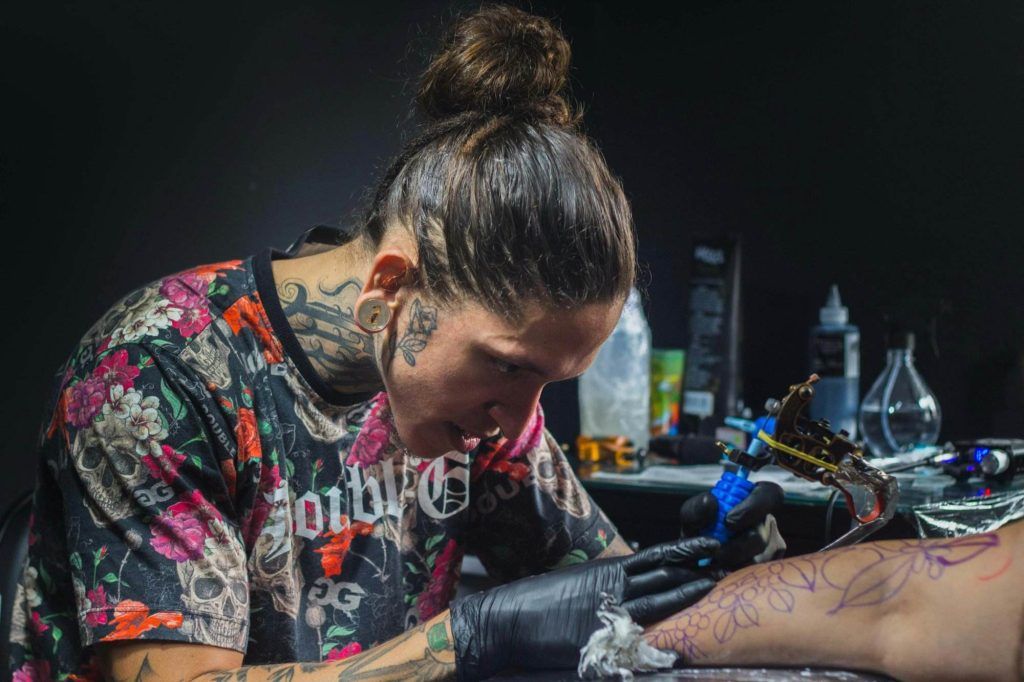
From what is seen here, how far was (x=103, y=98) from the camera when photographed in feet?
4.76

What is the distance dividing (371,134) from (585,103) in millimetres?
605

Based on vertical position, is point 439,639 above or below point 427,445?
below

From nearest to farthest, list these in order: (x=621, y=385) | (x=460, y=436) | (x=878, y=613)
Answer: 1. (x=878, y=613)
2. (x=460, y=436)
3. (x=621, y=385)

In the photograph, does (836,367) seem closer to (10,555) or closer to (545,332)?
(545,332)

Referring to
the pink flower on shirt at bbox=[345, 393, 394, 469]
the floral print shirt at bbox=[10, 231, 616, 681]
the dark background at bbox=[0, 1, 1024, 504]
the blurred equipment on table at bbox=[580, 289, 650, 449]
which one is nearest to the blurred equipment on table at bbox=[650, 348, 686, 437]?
the blurred equipment on table at bbox=[580, 289, 650, 449]

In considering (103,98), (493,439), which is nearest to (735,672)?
(493,439)

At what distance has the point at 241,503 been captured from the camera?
1133 mm

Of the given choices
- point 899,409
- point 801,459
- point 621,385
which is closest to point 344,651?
point 801,459

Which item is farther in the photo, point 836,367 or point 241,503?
point 836,367

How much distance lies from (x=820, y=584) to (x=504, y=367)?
0.38 meters

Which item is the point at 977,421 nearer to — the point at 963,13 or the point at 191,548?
the point at 963,13

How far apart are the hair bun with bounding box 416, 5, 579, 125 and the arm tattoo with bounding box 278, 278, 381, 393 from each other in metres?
0.24

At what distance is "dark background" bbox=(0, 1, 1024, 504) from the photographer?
141 centimetres

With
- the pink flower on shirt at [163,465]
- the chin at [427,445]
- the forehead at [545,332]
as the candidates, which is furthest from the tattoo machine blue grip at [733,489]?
the pink flower on shirt at [163,465]
